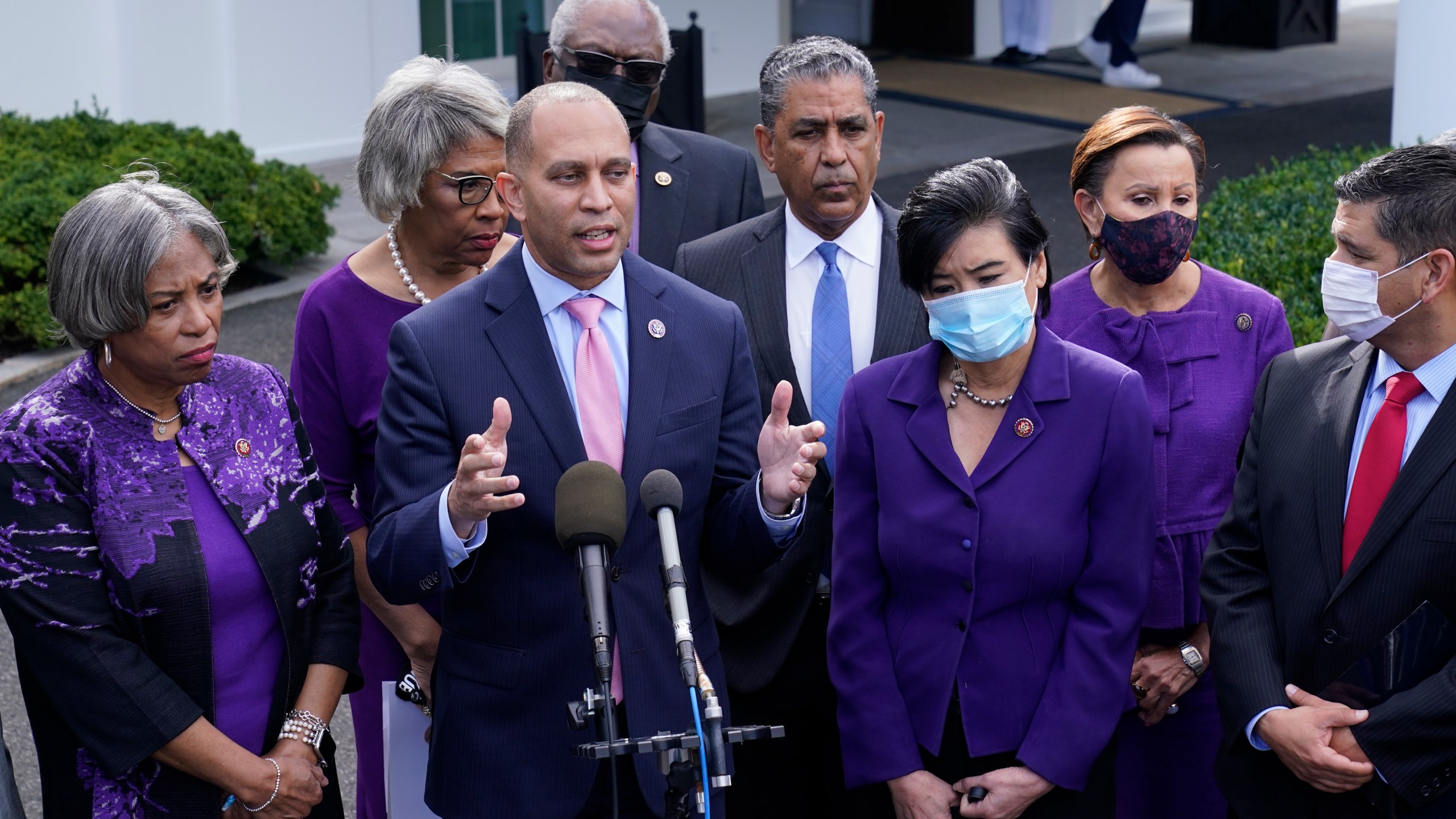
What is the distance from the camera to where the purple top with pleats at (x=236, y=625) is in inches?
133

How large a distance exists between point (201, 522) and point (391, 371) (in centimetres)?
55

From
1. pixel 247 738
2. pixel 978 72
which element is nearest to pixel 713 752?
pixel 247 738

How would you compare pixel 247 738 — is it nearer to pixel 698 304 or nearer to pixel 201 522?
pixel 201 522

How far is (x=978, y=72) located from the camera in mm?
19031

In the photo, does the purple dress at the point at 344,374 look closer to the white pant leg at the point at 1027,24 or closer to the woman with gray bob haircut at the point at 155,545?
the woman with gray bob haircut at the point at 155,545

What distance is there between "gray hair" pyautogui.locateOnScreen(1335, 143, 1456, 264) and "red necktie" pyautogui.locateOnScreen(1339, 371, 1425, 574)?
1.00 feet

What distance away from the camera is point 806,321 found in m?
4.25

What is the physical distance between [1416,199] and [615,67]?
2488 mm

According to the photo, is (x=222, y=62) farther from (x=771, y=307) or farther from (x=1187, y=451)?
(x=1187, y=451)

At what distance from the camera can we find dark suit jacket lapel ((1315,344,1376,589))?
3.42 m

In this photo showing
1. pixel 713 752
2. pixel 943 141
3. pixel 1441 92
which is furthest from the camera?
pixel 943 141

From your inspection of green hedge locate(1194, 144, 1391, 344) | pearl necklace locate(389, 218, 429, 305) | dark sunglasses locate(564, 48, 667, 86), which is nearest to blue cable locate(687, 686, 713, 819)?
pearl necklace locate(389, 218, 429, 305)

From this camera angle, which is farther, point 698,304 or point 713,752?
point 698,304

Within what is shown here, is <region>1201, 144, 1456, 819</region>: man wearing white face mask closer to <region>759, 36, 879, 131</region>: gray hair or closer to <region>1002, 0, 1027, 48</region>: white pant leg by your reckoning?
<region>759, 36, 879, 131</region>: gray hair
